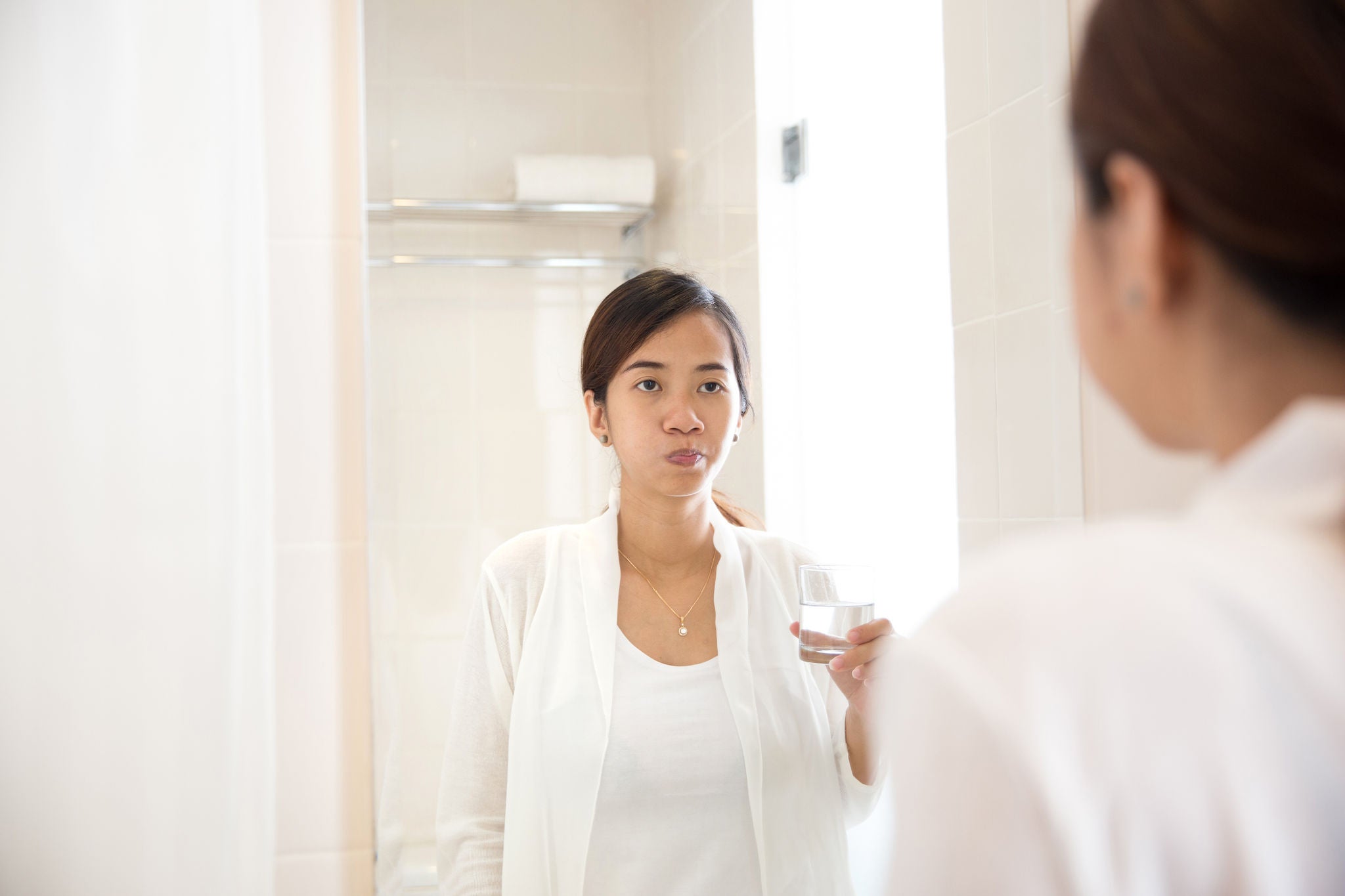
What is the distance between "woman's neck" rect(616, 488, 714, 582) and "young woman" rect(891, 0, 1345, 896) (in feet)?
2.30

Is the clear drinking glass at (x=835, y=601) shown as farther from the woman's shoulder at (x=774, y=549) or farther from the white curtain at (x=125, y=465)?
the white curtain at (x=125, y=465)

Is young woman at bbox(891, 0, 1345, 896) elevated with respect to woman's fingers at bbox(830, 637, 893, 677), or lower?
elevated

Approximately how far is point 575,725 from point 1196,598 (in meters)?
0.75

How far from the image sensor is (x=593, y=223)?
0.97m

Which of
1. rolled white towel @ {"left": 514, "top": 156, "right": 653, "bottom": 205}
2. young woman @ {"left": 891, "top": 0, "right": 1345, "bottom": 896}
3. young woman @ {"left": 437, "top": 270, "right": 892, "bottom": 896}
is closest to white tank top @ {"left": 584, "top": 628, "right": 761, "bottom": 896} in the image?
young woman @ {"left": 437, "top": 270, "right": 892, "bottom": 896}

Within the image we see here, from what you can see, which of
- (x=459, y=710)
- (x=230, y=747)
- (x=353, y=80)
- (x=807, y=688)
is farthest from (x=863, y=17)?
(x=230, y=747)

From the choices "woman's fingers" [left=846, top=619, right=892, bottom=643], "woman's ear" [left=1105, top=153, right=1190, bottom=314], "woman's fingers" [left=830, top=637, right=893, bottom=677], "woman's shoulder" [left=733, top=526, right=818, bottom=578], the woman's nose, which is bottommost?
"woman's fingers" [left=830, top=637, right=893, bottom=677]

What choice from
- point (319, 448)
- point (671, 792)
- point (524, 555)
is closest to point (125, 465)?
point (319, 448)

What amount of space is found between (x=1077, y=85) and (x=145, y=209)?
2.53ft

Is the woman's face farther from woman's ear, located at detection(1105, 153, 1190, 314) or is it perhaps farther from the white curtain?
woman's ear, located at detection(1105, 153, 1190, 314)

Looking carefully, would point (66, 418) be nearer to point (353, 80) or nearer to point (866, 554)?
point (353, 80)

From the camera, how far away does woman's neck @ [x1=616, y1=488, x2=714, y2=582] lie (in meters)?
1.05

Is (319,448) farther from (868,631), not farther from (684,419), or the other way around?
(868,631)

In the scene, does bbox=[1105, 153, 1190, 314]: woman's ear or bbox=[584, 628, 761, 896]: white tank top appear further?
bbox=[584, 628, 761, 896]: white tank top
